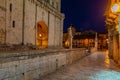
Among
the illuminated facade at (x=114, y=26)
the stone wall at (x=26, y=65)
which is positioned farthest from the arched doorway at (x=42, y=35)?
the stone wall at (x=26, y=65)

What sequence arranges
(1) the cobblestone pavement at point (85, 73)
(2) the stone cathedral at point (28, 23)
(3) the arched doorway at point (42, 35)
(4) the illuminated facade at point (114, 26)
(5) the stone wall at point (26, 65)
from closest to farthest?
(5) the stone wall at point (26, 65) < (1) the cobblestone pavement at point (85, 73) < (4) the illuminated facade at point (114, 26) < (2) the stone cathedral at point (28, 23) < (3) the arched doorway at point (42, 35)

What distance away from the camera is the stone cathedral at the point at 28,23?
23.2 m

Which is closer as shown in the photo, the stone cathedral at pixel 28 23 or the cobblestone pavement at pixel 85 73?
the cobblestone pavement at pixel 85 73

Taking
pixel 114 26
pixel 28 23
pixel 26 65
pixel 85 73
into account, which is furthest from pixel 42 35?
pixel 26 65

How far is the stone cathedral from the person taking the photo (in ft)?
76.0

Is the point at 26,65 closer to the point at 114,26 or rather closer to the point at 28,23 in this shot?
the point at 114,26

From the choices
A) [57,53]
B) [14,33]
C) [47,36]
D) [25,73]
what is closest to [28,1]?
[14,33]

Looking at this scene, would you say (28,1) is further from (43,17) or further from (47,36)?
(47,36)

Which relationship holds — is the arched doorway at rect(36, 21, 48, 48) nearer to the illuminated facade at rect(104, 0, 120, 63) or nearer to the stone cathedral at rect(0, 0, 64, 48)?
the stone cathedral at rect(0, 0, 64, 48)

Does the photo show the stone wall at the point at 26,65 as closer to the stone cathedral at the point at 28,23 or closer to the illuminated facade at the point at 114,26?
the illuminated facade at the point at 114,26

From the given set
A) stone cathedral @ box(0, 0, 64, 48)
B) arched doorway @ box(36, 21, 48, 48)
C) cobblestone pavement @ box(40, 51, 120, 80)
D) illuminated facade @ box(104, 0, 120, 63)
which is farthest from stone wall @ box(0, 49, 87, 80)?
arched doorway @ box(36, 21, 48, 48)

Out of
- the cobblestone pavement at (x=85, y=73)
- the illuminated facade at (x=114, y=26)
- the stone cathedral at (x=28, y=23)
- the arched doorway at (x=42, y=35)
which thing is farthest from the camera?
the arched doorway at (x=42, y=35)

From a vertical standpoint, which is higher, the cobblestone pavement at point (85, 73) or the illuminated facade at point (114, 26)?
the illuminated facade at point (114, 26)

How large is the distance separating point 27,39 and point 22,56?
21.0 metres
